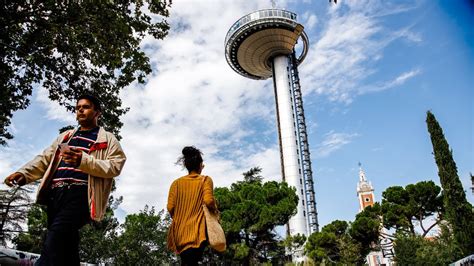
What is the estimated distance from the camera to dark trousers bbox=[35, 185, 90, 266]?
8.14 feet

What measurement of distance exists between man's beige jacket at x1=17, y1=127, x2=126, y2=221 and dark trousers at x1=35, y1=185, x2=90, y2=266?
0.29ft

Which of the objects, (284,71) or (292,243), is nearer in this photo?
(292,243)

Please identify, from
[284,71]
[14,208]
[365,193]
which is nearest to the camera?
[14,208]

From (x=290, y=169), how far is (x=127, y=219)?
20.1m

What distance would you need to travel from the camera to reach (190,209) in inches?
141

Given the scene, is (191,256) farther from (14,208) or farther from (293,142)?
(293,142)

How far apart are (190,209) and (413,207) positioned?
1244 inches

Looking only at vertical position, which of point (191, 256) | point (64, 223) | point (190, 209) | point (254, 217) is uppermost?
point (254, 217)

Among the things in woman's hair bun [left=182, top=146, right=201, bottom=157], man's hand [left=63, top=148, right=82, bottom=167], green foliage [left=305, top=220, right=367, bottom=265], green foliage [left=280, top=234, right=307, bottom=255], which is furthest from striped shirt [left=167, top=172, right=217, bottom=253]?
green foliage [left=280, top=234, right=307, bottom=255]

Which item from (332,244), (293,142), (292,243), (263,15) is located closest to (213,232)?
(292,243)

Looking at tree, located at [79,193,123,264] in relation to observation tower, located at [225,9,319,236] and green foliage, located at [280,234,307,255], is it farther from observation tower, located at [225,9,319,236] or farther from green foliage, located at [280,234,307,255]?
observation tower, located at [225,9,319,236]

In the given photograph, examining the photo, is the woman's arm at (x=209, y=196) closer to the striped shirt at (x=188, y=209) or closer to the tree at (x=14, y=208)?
the striped shirt at (x=188, y=209)

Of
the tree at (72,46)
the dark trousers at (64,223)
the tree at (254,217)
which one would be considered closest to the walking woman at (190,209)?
the dark trousers at (64,223)

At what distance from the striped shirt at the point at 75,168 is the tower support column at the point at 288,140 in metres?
36.6
